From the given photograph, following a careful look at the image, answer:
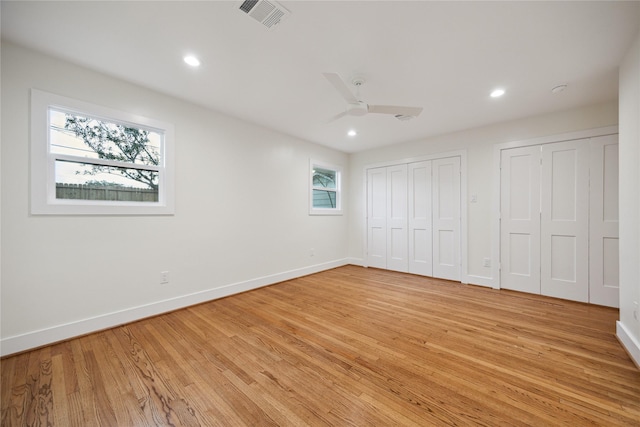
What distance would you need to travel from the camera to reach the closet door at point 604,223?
9.73 feet

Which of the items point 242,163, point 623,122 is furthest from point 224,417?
point 623,122

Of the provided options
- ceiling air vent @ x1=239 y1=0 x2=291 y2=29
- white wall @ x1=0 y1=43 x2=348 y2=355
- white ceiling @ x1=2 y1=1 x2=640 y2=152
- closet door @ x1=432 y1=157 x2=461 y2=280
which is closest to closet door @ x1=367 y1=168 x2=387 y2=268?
closet door @ x1=432 y1=157 x2=461 y2=280

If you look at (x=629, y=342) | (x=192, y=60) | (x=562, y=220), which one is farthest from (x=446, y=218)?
(x=192, y=60)

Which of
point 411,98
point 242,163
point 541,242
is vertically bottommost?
point 541,242

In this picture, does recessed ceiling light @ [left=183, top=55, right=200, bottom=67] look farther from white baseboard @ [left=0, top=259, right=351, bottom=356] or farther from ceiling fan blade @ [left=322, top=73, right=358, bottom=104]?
white baseboard @ [left=0, top=259, right=351, bottom=356]

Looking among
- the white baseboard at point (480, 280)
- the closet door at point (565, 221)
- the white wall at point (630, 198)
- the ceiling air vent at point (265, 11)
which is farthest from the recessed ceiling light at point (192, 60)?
the white baseboard at point (480, 280)

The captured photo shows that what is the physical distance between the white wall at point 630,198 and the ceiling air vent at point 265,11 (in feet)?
8.86

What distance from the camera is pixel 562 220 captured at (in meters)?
3.29

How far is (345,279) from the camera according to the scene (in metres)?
4.35

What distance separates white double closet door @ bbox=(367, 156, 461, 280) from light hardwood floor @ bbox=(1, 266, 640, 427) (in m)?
1.54

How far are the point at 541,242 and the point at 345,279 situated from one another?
2927 mm

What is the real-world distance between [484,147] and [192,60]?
13.7 ft

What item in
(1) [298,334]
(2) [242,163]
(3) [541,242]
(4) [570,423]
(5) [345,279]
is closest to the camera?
(4) [570,423]

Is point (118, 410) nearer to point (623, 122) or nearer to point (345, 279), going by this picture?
point (345, 279)
